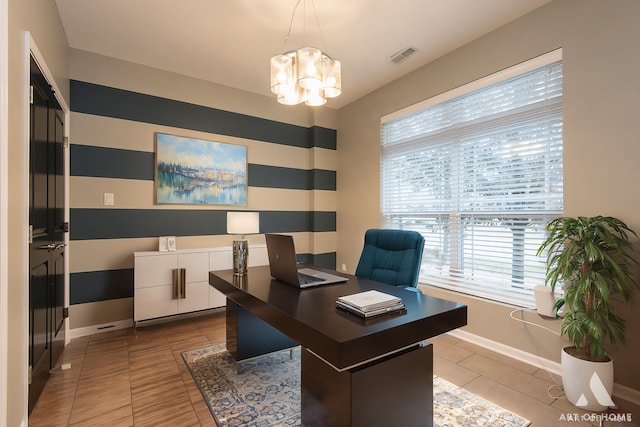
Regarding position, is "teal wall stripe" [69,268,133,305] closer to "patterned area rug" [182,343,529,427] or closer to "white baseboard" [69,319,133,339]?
"white baseboard" [69,319,133,339]

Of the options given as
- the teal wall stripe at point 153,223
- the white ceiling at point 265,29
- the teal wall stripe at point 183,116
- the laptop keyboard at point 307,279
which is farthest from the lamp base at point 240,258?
the teal wall stripe at point 183,116

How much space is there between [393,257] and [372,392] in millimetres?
1166

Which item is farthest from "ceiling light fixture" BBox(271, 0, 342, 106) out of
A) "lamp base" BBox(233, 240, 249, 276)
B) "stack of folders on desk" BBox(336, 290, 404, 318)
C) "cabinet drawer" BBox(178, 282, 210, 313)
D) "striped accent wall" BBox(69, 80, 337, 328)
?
"cabinet drawer" BBox(178, 282, 210, 313)

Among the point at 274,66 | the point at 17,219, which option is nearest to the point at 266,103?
the point at 274,66

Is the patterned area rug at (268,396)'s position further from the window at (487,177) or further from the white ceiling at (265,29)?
the white ceiling at (265,29)

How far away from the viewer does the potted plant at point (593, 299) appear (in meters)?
1.79

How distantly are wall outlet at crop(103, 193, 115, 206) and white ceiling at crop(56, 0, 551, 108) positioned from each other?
145 centimetres

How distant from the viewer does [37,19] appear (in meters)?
1.86

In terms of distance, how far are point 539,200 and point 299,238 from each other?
116 inches

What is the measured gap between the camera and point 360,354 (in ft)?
3.54

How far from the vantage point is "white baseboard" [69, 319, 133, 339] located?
298cm

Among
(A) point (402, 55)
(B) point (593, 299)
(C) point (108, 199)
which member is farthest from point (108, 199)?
(B) point (593, 299)

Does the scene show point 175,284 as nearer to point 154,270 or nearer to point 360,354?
point 154,270

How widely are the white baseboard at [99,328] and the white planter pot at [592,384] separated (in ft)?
12.7
